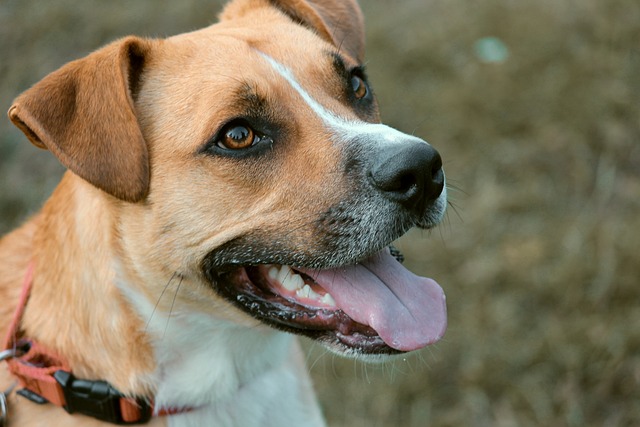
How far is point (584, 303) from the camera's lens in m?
4.67

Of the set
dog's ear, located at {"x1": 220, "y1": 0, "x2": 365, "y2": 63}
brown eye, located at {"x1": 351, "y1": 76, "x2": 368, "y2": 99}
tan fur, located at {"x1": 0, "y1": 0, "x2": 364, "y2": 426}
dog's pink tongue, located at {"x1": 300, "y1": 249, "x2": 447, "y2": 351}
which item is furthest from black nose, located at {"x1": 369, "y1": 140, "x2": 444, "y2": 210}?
dog's ear, located at {"x1": 220, "y1": 0, "x2": 365, "y2": 63}

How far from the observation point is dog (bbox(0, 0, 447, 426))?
2.76 m

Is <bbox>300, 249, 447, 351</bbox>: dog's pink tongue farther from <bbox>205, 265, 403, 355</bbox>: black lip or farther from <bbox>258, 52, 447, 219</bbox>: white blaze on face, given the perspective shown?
<bbox>258, 52, 447, 219</bbox>: white blaze on face

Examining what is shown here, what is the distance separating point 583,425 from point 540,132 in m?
2.60

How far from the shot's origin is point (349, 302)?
2.87 metres

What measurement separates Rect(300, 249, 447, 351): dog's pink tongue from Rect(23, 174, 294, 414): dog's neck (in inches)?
15.1

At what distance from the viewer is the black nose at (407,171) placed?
2652 mm

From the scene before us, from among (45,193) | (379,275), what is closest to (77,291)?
(379,275)

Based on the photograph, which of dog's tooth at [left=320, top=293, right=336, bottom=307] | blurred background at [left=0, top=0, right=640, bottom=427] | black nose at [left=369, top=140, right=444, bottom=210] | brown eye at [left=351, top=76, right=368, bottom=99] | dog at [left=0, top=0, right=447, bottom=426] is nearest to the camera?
black nose at [left=369, top=140, right=444, bottom=210]

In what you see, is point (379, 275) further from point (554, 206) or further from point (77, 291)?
point (554, 206)

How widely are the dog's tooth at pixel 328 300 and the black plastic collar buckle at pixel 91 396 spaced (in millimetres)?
762

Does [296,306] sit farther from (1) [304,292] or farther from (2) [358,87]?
(2) [358,87]

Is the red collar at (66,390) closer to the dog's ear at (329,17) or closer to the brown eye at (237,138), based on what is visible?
the brown eye at (237,138)

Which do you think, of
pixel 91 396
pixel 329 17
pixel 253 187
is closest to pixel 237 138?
pixel 253 187
